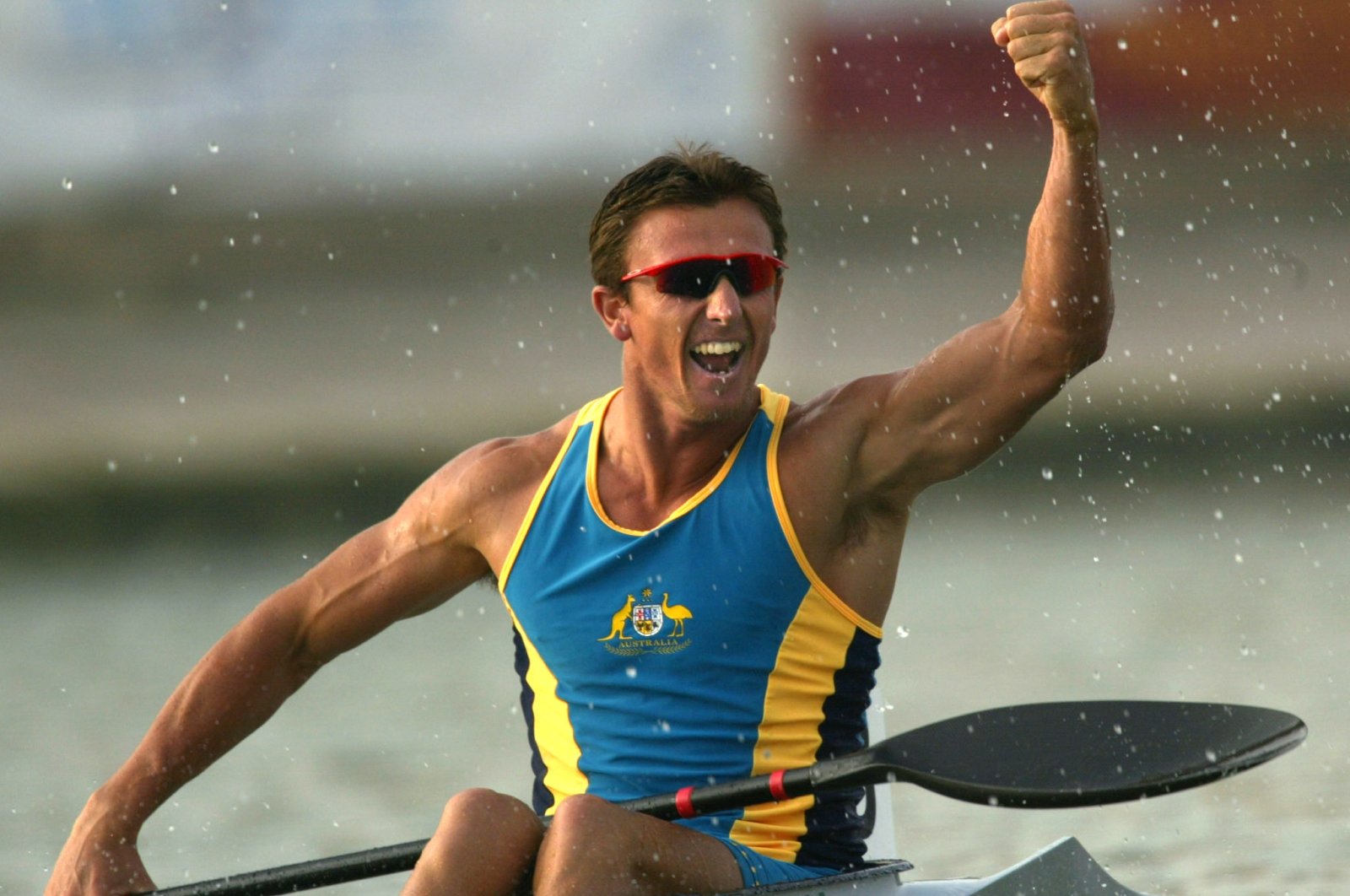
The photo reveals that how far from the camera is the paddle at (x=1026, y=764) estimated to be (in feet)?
10.6

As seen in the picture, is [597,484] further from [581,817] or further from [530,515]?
[581,817]

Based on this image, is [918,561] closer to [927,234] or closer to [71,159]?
[927,234]

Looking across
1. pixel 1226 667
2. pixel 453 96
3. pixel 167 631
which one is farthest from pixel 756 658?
pixel 453 96

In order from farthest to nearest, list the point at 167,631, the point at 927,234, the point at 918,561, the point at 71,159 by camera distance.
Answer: the point at 927,234 → the point at 71,159 → the point at 918,561 → the point at 167,631

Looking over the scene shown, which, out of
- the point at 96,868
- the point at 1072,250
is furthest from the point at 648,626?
the point at 96,868

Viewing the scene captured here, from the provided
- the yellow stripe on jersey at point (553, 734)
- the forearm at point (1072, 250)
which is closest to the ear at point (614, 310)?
the yellow stripe on jersey at point (553, 734)

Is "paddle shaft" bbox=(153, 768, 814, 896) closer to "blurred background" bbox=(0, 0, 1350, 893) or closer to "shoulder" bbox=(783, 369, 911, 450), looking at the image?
"shoulder" bbox=(783, 369, 911, 450)

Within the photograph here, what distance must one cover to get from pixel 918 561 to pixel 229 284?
39.8ft

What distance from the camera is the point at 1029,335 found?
10.4 ft

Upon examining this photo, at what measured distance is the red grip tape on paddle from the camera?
10.7 ft

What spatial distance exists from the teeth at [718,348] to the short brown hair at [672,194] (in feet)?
0.70

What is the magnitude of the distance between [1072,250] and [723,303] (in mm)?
655

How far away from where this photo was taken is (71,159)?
19.2 m

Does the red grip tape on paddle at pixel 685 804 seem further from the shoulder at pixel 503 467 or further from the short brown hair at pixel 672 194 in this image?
the short brown hair at pixel 672 194
